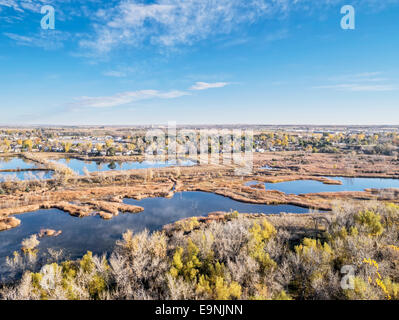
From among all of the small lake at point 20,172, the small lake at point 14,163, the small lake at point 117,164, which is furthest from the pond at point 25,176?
the small lake at point 117,164

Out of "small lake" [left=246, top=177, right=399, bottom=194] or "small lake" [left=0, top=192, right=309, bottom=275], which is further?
"small lake" [left=246, top=177, right=399, bottom=194]

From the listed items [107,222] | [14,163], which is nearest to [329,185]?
[107,222]

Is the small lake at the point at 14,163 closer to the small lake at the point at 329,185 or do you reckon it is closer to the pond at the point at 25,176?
the pond at the point at 25,176

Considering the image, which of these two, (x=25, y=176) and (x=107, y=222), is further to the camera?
(x=25, y=176)

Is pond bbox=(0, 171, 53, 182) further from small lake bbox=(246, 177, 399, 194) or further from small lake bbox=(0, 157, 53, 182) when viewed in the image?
small lake bbox=(246, 177, 399, 194)

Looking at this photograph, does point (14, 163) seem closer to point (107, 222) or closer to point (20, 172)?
point (20, 172)

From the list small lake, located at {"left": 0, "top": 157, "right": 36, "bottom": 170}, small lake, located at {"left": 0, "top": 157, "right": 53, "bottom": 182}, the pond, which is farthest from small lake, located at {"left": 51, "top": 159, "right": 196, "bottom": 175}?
the pond
